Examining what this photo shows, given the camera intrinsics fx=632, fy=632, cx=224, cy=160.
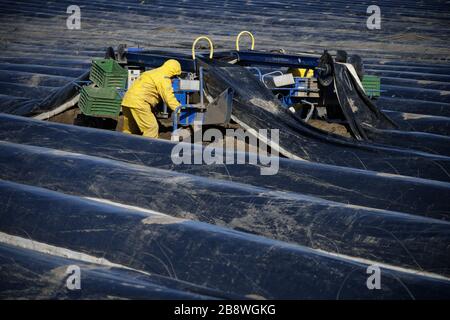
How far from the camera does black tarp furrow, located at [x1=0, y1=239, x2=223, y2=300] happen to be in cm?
379

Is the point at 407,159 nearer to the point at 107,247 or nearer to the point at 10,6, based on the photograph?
the point at 107,247

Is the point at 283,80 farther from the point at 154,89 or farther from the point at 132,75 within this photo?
the point at 132,75

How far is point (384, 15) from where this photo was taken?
20281mm

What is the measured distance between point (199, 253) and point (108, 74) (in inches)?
183

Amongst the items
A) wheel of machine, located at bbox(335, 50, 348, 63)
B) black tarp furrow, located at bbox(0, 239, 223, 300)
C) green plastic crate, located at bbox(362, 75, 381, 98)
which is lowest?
black tarp furrow, located at bbox(0, 239, 223, 300)

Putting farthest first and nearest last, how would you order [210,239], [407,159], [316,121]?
[316,121], [407,159], [210,239]

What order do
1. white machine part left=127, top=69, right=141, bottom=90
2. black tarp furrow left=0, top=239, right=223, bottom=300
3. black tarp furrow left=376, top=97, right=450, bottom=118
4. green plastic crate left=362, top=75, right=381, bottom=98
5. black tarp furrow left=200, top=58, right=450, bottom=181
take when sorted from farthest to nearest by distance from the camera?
black tarp furrow left=376, top=97, right=450, bottom=118 → green plastic crate left=362, top=75, right=381, bottom=98 → white machine part left=127, top=69, right=141, bottom=90 → black tarp furrow left=200, top=58, right=450, bottom=181 → black tarp furrow left=0, top=239, right=223, bottom=300

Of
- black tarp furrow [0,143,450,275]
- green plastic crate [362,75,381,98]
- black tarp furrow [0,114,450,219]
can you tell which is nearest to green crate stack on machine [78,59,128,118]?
black tarp furrow [0,114,450,219]

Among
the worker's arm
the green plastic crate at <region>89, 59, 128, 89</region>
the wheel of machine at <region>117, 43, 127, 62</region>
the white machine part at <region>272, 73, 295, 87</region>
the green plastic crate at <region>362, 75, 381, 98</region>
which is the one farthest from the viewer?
the green plastic crate at <region>362, 75, 381, 98</region>

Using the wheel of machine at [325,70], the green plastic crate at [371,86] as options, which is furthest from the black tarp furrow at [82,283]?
the green plastic crate at [371,86]

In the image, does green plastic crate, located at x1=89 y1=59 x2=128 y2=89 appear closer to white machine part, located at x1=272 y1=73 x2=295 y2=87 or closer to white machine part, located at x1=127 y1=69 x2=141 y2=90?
white machine part, located at x1=127 y1=69 x2=141 y2=90

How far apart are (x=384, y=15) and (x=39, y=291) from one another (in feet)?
60.4

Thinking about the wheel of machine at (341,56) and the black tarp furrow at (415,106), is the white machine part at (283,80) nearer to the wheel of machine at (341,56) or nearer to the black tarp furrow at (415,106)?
the wheel of machine at (341,56)

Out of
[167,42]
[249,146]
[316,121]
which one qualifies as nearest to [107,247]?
[249,146]
